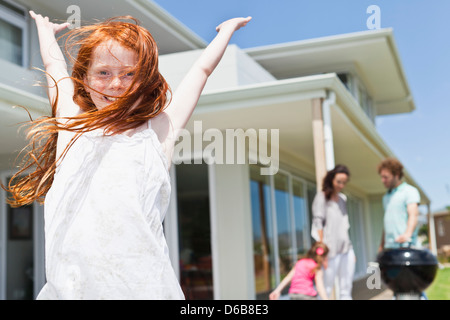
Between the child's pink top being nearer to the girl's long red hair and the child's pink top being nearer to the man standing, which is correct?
the man standing

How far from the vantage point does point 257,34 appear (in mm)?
2104

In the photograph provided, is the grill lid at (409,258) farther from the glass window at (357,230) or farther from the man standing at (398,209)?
the glass window at (357,230)

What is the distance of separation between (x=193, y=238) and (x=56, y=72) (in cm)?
613

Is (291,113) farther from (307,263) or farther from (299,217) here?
(299,217)

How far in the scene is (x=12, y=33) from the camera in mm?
6793

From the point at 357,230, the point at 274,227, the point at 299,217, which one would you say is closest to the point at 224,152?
the point at 274,227

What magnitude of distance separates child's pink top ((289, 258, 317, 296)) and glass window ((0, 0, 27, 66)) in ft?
14.2

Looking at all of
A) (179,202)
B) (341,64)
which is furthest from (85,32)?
(341,64)

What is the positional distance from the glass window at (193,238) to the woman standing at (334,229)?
221cm

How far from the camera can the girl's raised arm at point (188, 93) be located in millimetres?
981

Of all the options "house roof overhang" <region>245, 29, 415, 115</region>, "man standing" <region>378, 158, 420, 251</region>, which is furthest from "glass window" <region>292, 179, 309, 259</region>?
"man standing" <region>378, 158, 420, 251</region>

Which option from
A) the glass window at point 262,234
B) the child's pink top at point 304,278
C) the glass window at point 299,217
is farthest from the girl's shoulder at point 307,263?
the glass window at point 299,217

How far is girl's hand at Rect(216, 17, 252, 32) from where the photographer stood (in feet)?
3.55

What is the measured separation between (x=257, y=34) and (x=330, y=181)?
3283 millimetres
